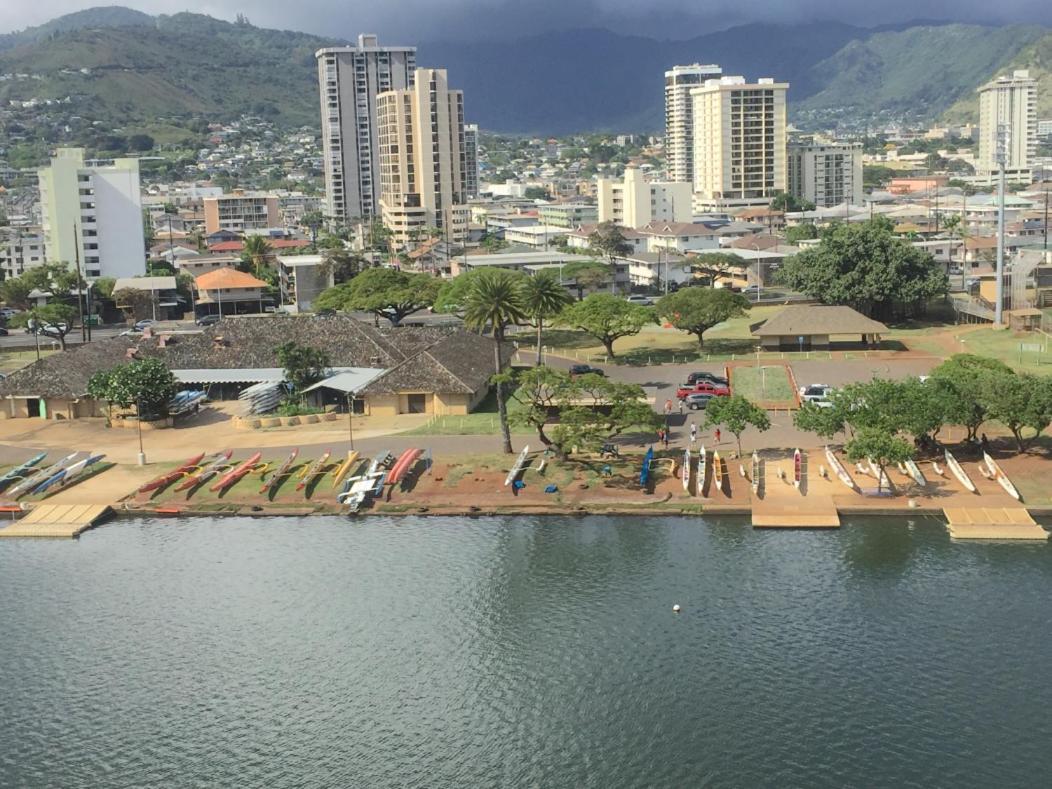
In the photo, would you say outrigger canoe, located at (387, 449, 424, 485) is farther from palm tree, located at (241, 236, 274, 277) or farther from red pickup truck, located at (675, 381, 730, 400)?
palm tree, located at (241, 236, 274, 277)

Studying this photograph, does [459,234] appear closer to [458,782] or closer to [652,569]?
[652,569]

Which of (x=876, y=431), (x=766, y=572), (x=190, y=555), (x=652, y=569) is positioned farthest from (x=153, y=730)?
(x=876, y=431)

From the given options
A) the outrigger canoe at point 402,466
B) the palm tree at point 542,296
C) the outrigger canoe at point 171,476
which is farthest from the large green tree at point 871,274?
the outrigger canoe at point 171,476

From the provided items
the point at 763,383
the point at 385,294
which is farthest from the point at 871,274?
the point at 385,294

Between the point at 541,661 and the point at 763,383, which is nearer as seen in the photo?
the point at 541,661

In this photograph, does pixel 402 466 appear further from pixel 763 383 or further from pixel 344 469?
pixel 763 383

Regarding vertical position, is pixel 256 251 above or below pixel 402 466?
above

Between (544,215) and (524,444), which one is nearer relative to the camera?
(524,444)
